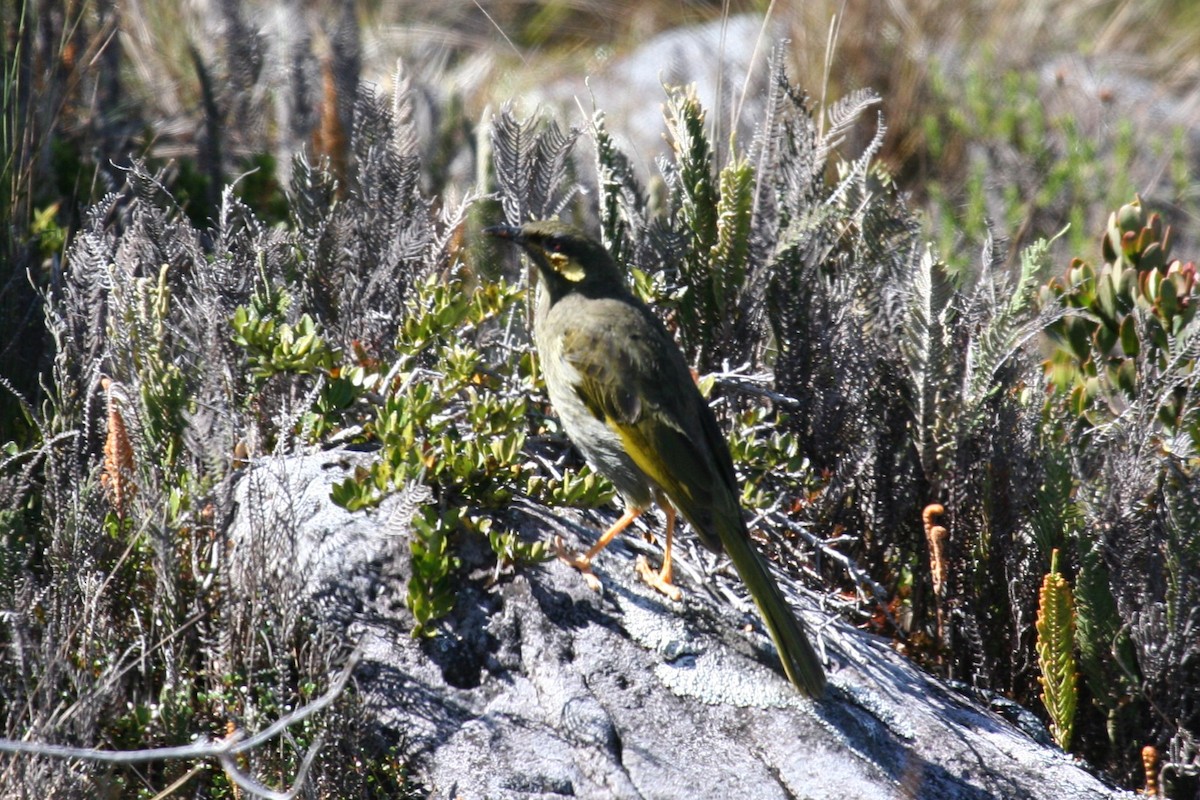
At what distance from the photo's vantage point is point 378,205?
183 inches

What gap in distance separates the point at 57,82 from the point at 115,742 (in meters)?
3.56

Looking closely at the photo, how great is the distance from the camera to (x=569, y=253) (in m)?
4.04

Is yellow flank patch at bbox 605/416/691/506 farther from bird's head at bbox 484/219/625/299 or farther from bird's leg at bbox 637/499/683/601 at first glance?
bird's head at bbox 484/219/625/299

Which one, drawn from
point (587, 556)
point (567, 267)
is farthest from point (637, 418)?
point (567, 267)

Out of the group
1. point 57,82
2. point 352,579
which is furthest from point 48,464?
point 57,82

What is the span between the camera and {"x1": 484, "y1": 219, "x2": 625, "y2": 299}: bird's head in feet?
13.2

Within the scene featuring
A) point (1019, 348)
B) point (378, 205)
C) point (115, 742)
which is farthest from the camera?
point (378, 205)

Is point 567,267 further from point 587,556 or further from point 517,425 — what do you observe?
point 587,556

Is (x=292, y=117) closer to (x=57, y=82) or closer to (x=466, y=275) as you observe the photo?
(x=57, y=82)

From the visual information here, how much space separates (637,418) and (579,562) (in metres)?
0.47

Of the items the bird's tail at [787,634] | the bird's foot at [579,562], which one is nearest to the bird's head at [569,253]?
the bird's foot at [579,562]

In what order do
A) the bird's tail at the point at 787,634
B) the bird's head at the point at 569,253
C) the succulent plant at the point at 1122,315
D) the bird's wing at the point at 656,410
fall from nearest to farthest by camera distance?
the bird's tail at the point at 787,634 → the bird's wing at the point at 656,410 → the bird's head at the point at 569,253 → the succulent plant at the point at 1122,315

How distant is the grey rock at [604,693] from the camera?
3.24 m

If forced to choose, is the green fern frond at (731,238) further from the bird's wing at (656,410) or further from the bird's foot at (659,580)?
the bird's foot at (659,580)
